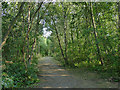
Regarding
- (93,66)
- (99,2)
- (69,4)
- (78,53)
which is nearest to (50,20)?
(69,4)

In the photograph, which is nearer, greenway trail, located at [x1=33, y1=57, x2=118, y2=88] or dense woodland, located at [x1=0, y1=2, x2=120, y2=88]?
greenway trail, located at [x1=33, y1=57, x2=118, y2=88]

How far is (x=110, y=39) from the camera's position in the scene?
10.2 metres

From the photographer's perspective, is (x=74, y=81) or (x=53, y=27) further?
(x=53, y=27)

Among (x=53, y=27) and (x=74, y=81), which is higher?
(x=53, y=27)

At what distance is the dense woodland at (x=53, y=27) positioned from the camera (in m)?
9.33

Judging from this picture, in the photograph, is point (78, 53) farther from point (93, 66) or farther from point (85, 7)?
point (85, 7)

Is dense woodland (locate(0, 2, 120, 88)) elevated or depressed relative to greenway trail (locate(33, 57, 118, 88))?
elevated

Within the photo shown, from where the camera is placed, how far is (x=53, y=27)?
1834cm

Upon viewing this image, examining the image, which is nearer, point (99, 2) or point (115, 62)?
point (115, 62)

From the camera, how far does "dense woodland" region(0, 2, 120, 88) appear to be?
30.6 feet

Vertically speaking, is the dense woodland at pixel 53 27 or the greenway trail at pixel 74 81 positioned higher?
the dense woodland at pixel 53 27

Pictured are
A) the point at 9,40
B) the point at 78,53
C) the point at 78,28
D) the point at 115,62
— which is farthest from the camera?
the point at 78,28

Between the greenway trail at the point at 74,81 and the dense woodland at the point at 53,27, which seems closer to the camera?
the greenway trail at the point at 74,81

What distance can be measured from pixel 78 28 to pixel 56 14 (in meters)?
4.09
